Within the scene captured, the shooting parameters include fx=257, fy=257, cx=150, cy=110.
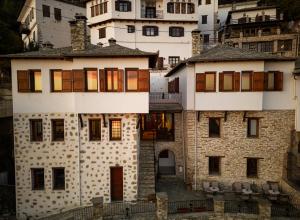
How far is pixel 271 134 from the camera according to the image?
18578 millimetres

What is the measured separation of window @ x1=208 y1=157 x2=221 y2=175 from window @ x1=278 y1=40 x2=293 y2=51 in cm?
2583

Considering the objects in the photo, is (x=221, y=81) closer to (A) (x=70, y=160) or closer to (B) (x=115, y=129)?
(B) (x=115, y=129)

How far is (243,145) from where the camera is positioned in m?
18.8

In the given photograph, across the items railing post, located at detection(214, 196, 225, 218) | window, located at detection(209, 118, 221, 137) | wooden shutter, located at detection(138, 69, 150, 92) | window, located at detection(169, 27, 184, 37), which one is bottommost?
railing post, located at detection(214, 196, 225, 218)

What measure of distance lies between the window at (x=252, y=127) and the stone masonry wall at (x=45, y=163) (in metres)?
12.3

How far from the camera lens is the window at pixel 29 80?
54.1 feet

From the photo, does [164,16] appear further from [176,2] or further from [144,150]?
[144,150]

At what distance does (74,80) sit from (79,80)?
34 centimetres

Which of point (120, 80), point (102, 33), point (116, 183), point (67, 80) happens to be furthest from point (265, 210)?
point (102, 33)

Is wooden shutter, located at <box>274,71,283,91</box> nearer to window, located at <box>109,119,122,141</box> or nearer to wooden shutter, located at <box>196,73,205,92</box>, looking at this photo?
wooden shutter, located at <box>196,73,205,92</box>

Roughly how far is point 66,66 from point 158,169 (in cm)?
1155

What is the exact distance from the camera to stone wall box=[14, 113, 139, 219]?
54.7ft

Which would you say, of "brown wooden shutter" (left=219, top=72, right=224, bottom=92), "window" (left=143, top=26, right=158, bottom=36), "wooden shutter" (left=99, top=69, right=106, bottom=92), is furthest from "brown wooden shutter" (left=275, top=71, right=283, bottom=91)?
"window" (left=143, top=26, right=158, bottom=36)

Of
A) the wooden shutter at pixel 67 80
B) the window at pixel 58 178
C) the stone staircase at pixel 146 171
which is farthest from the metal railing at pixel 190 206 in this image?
the wooden shutter at pixel 67 80
